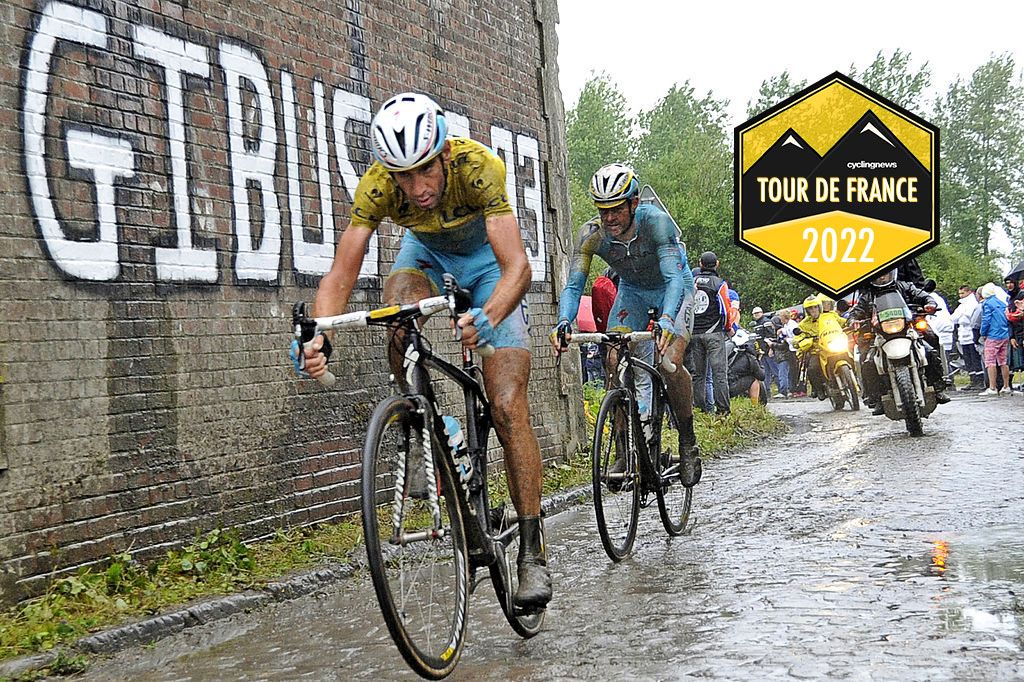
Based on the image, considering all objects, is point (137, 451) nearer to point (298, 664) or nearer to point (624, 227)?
point (298, 664)

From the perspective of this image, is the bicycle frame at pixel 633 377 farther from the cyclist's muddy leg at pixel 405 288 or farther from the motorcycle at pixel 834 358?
the motorcycle at pixel 834 358

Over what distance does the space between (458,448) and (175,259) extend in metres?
3.14

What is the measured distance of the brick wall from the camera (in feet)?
21.3

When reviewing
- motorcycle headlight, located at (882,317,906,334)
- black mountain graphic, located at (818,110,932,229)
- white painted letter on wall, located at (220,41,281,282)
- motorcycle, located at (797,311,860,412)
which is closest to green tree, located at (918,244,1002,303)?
black mountain graphic, located at (818,110,932,229)

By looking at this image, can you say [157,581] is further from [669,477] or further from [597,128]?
[597,128]

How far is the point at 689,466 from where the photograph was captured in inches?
339

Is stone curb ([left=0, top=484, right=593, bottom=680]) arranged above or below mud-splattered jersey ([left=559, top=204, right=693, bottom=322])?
below

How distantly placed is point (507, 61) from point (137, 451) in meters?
6.43

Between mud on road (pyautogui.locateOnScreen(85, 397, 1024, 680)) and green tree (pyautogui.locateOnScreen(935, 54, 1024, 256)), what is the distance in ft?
264

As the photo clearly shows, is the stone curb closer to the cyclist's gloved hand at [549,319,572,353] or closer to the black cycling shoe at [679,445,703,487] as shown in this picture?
the cyclist's gloved hand at [549,319,572,353]

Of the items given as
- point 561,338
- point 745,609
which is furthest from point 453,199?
point 745,609

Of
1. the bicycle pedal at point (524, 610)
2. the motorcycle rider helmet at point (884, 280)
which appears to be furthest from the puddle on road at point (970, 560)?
the motorcycle rider helmet at point (884, 280)

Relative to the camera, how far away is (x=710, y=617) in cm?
579

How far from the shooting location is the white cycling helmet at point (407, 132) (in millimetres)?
4895
